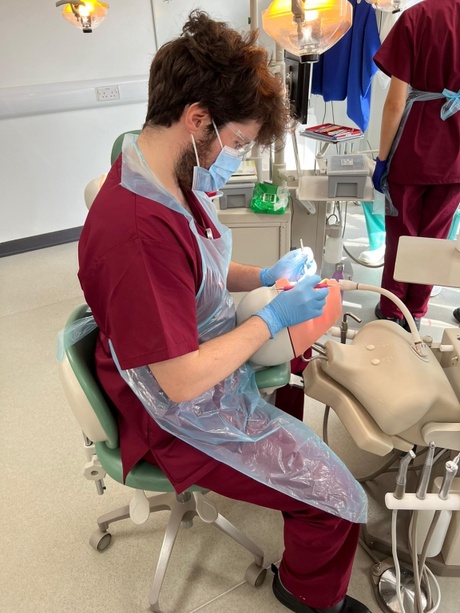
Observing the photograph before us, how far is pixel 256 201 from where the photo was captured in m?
2.10

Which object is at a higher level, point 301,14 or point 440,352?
point 301,14

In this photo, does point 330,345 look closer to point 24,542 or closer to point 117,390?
point 117,390

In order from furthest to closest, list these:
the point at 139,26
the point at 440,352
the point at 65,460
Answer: the point at 139,26 → the point at 65,460 → the point at 440,352

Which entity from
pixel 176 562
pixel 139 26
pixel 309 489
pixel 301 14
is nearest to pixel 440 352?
pixel 309 489

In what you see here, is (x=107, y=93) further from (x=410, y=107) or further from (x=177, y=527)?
(x=177, y=527)

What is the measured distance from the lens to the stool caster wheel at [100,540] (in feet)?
4.73

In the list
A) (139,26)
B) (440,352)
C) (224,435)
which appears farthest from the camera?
(139,26)

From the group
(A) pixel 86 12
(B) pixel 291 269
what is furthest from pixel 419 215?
(A) pixel 86 12

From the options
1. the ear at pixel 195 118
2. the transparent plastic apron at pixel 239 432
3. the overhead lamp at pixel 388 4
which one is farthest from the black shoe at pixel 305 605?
the overhead lamp at pixel 388 4

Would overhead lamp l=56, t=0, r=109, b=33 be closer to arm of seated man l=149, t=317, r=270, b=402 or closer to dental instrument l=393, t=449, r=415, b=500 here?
arm of seated man l=149, t=317, r=270, b=402

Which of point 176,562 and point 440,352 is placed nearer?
point 440,352

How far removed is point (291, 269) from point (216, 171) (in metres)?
0.37

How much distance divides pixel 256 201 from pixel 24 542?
1520 millimetres

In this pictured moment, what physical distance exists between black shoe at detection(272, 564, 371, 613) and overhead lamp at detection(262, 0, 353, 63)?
1.62 m
